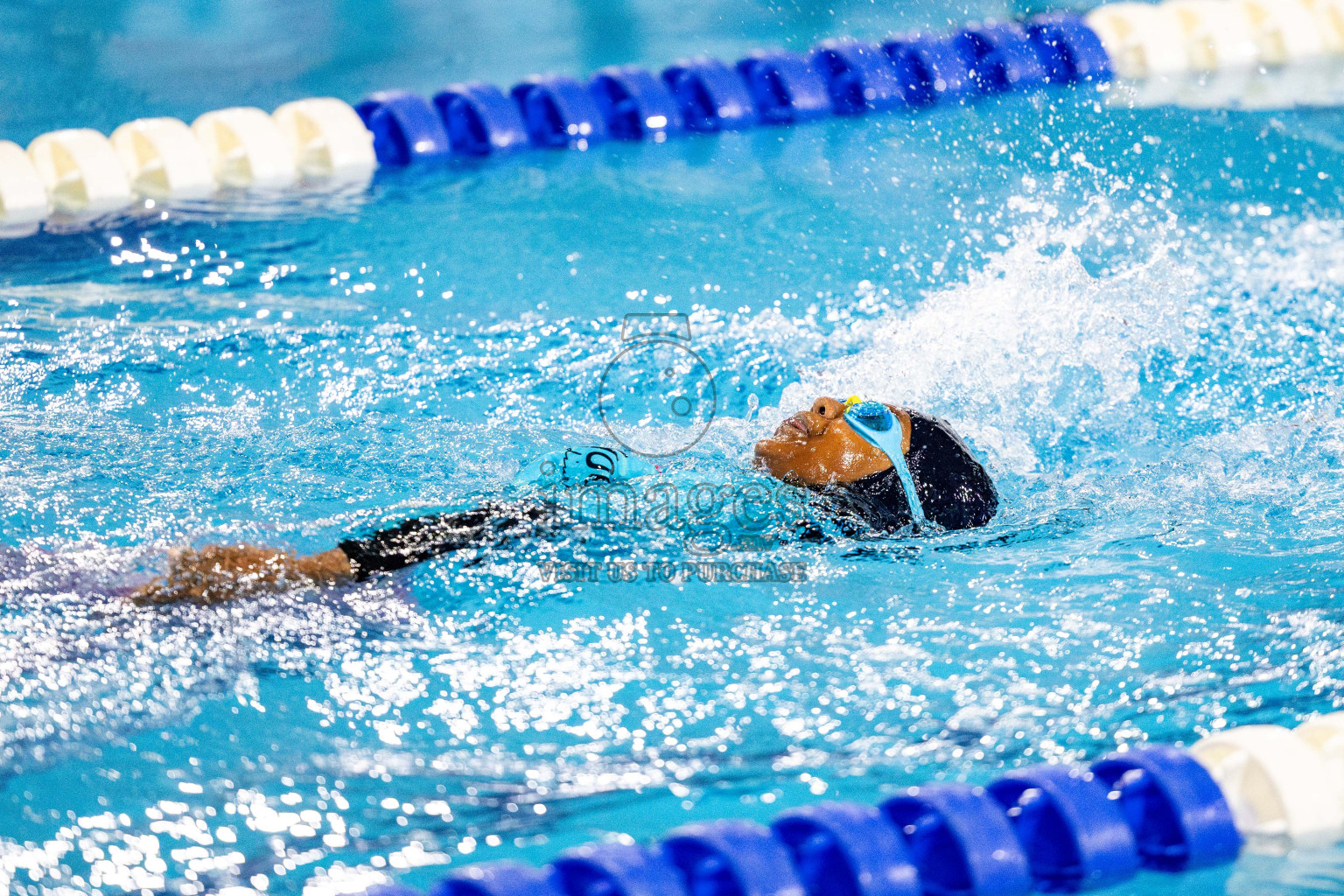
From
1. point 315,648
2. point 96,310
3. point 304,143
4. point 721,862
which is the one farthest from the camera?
point 304,143

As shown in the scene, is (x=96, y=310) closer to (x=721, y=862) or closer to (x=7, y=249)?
(x=7, y=249)

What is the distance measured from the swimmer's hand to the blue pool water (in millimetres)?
42

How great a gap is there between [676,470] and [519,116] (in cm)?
271

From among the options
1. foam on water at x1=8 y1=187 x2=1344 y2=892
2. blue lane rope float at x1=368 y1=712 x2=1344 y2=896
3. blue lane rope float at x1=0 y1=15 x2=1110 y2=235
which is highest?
blue lane rope float at x1=0 y1=15 x2=1110 y2=235

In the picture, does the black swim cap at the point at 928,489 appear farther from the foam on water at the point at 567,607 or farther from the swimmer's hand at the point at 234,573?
the swimmer's hand at the point at 234,573

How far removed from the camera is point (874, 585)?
8.22 ft

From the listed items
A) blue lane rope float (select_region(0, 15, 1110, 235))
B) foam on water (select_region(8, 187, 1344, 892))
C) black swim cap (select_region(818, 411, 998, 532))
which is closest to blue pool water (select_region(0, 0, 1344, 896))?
foam on water (select_region(8, 187, 1344, 892))

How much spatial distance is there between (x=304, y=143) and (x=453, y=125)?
1.86 ft

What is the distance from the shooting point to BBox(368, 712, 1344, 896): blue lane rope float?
1739mm

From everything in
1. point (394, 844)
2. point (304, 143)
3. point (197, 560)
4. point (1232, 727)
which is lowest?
point (394, 844)

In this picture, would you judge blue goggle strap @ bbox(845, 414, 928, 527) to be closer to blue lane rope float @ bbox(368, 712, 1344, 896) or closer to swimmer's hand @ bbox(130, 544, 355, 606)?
blue lane rope float @ bbox(368, 712, 1344, 896)

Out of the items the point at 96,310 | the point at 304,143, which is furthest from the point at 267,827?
the point at 304,143

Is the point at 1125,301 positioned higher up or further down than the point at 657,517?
higher up
